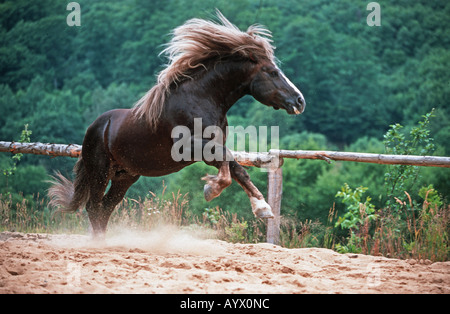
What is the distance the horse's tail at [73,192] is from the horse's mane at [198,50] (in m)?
1.55

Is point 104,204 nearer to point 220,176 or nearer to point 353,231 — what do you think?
point 220,176

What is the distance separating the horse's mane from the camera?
5.43m

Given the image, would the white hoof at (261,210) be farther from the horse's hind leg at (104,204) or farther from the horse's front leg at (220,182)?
the horse's hind leg at (104,204)

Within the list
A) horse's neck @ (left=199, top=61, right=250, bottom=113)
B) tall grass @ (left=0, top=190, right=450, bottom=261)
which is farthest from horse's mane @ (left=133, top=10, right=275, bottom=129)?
tall grass @ (left=0, top=190, right=450, bottom=261)

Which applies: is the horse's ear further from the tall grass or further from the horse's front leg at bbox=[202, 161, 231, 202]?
the tall grass

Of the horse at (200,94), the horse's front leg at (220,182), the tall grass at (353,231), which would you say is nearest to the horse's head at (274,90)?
the horse at (200,94)

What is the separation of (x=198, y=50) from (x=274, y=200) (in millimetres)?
2509

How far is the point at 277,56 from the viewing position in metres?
27.3

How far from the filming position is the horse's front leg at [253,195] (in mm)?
4809
